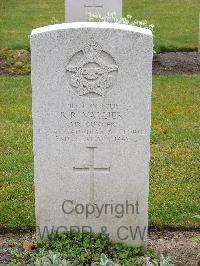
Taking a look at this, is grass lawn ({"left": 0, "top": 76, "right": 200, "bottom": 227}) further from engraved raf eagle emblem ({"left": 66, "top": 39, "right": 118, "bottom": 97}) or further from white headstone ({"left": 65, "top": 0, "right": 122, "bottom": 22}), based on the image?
white headstone ({"left": 65, "top": 0, "right": 122, "bottom": 22})

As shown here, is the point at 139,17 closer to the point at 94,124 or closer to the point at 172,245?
the point at 172,245

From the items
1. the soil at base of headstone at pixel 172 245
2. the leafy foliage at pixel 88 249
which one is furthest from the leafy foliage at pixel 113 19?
the leafy foliage at pixel 88 249

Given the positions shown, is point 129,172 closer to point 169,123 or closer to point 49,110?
point 49,110

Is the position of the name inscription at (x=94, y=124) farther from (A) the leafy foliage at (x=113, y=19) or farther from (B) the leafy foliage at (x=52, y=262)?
(A) the leafy foliage at (x=113, y=19)

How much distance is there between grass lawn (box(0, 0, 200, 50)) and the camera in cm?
1466

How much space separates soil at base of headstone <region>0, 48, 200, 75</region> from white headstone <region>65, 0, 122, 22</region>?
1.28 meters

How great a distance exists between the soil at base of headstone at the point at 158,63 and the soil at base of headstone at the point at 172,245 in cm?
640

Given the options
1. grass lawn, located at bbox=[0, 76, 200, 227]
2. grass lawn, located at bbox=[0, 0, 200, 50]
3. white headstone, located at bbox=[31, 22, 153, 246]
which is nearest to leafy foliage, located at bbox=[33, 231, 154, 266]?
white headstone, located at bbox=[31, 22, 153, 246]

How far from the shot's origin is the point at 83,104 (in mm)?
5328

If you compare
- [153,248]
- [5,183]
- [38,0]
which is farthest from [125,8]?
[153,248]

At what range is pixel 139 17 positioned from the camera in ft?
57.9

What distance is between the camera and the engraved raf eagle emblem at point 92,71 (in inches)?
204

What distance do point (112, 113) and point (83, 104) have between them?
24cm

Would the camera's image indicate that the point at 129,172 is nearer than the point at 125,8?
Yes
